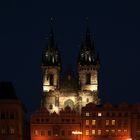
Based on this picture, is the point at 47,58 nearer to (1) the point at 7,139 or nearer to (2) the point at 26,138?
(2) the point at 26,138

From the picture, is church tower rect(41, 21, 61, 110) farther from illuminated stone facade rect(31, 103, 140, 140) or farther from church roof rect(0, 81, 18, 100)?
church roof rect(0, 81, 18, 100)

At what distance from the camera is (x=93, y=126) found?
128 meters

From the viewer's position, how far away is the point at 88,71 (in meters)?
148

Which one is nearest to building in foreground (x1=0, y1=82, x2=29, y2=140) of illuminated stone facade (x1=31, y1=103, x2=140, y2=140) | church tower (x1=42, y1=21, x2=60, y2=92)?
illuminated stone facade (x1=31, y1=103, x2=140, y2=140)

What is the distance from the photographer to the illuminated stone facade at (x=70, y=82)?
145000mm

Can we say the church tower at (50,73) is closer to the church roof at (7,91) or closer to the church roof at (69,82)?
the church roof at (69,82)

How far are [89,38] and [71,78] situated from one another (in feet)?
34.6

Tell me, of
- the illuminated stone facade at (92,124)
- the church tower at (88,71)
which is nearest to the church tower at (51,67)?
the church tower at (88,71)

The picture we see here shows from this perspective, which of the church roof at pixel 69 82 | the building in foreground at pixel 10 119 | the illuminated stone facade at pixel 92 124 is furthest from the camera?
the church roof at pixel 69 82

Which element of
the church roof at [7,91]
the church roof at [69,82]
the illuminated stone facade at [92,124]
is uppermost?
the church roof at [69,82]

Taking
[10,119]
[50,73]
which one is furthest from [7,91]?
[50,73]

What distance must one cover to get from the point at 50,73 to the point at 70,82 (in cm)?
488

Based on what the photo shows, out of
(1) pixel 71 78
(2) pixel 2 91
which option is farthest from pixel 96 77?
(2) pixel 2 91

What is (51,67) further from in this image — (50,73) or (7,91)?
(7,91)
